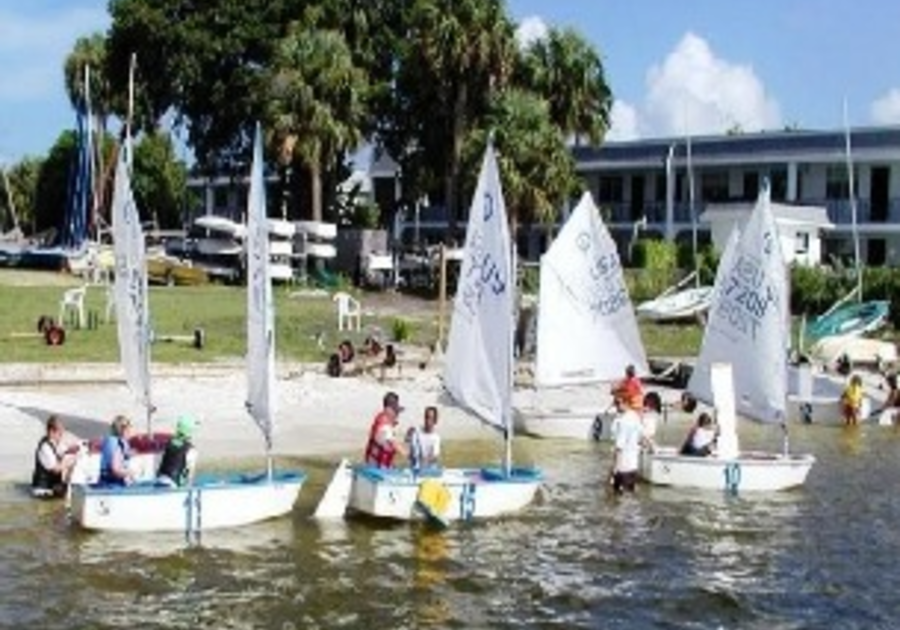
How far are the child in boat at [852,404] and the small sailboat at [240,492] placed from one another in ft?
71.0

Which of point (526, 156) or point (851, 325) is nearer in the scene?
point (851, 325)

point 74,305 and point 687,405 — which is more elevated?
point 74,305

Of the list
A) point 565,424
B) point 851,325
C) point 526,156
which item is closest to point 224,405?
point 565,424

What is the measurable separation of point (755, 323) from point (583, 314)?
4023 millimetres

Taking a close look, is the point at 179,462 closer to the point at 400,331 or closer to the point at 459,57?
the point at 400,331

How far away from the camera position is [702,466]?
1144 inches

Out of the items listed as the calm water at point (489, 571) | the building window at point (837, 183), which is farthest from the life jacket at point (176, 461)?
the building window at point (837, 183)

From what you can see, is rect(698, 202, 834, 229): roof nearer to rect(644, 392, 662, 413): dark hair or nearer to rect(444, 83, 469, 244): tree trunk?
rect(444, 83, 469, 244): tree trunk

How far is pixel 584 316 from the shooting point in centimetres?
3422

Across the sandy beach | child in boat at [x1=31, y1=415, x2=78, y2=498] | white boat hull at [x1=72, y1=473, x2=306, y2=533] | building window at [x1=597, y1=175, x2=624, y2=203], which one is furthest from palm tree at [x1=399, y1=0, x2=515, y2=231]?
white boat hull at [x1=72, y1=473, x2=306, y2=533]

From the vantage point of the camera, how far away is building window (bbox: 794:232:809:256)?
7106 cm

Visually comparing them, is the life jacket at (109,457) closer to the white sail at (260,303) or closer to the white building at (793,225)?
the white sail at (260,303)

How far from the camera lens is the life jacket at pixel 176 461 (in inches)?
918

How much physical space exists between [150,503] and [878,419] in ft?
84.1
